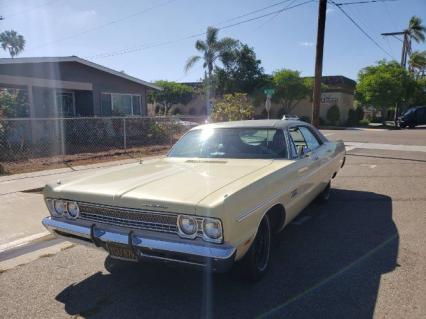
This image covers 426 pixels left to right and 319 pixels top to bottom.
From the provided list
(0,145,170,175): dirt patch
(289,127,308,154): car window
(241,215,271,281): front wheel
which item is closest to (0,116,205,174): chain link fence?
(0,145,170,175): dirt patch

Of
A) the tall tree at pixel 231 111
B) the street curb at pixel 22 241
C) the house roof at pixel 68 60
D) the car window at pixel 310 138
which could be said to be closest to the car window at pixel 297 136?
the car window at pixel 310 138

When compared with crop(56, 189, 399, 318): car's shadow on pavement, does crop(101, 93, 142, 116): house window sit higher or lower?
higher

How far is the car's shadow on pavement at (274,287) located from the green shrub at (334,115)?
108 feet

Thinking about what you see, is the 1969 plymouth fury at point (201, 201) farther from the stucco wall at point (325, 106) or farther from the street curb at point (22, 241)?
the stucco wall at point (325, 106)

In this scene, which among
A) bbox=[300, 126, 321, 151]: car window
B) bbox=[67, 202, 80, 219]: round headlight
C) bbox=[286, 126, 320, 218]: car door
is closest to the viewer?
bbox=[67, 202, 80, 219]: round headlight

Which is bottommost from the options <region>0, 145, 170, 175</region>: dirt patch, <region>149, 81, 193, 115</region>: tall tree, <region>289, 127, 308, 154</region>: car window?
<region>0, 145, 170, 175</region>: dirt patch

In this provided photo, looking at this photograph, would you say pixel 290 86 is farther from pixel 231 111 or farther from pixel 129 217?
pixel 129 217

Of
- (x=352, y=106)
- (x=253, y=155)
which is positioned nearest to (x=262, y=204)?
(x=253, y=155)

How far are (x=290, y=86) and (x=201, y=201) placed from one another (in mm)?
34730

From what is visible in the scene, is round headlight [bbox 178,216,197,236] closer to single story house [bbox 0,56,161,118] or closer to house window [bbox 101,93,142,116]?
single story house [bbox 0,56,161,118]

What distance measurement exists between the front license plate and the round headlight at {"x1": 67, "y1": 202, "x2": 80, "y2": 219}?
538 millimetres

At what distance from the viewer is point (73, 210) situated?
11.9 feet

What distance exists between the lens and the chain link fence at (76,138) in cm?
1094

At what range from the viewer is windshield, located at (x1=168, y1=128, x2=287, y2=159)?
462 centimetres
